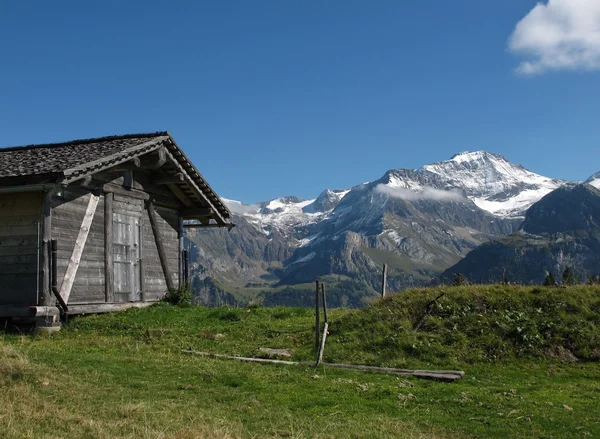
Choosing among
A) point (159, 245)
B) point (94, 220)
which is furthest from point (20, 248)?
point (159, 245)

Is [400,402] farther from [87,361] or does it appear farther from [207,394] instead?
[87,361]

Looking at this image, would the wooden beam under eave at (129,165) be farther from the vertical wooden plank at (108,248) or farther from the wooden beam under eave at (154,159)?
the vertical wooden plank at (108,248)

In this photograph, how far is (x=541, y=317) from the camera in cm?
2180

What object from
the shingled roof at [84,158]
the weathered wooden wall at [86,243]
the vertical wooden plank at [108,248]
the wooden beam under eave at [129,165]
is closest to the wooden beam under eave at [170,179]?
the shingled roof at [84,158]

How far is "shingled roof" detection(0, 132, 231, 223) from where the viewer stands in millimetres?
21641

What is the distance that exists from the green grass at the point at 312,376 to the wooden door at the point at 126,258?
1258mm

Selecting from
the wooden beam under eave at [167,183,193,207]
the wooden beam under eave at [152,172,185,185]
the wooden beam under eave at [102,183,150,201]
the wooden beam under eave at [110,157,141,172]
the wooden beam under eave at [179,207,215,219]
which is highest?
the wooden beam under eave at [110,157,141,172]

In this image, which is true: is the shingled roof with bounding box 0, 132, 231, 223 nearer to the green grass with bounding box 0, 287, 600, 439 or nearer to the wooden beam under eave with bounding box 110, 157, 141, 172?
the wooden beam under eave with bounding box 110, 157, 141, 172

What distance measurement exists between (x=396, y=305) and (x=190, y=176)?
497 inches

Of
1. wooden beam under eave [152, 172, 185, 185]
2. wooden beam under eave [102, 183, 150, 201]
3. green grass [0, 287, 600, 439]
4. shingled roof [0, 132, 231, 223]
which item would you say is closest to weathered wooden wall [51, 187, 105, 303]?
wooden beam under eave [102, 183, 150, 201]

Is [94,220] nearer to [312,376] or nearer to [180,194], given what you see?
[180,194]

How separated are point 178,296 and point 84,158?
28.1ft

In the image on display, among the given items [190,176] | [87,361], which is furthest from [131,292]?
[87,361]

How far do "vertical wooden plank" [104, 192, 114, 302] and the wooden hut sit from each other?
0.04m
